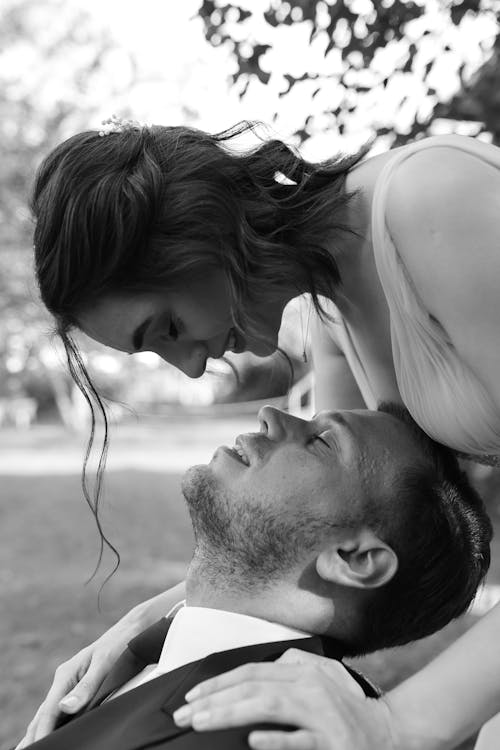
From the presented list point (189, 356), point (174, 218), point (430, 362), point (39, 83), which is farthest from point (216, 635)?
point (39, 83)

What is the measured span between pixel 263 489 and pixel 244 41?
1581 mm

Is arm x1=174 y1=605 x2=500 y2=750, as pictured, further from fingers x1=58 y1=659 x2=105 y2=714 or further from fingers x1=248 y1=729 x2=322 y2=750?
fingers x1=58 y1=659 x2=105 y2=714

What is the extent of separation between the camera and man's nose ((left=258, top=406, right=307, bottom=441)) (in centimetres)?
227

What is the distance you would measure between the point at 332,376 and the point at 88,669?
1.10 m

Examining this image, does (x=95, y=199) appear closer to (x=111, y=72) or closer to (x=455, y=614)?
(x=455, y=614)

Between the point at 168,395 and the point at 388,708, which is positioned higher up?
the point at 388,708

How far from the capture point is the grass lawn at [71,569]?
5906 millimetres

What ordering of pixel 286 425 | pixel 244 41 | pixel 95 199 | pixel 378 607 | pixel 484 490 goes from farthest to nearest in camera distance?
pixel 484 490 < pixel 244 41 < pixel 286 425 < pixel 378 607 < pixel 95 199

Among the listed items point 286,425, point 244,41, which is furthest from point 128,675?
point 244,41

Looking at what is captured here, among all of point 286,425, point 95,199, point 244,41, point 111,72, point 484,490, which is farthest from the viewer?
point 111,72

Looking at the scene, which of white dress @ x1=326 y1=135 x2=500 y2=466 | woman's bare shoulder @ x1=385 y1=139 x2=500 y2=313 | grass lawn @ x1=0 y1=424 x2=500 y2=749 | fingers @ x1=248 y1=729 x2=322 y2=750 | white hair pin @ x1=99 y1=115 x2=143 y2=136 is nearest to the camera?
fingers @ x1=248 y1=729 x2=322 y2=750

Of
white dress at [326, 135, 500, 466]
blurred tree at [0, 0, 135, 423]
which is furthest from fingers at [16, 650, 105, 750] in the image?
blurred tree at [0, 0, 135, 423]

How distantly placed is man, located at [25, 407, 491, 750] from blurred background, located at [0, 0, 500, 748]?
Answer: 0.52 metres

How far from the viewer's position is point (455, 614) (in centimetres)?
228
